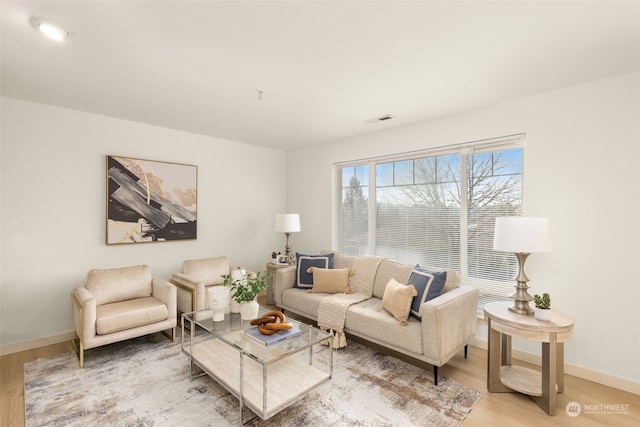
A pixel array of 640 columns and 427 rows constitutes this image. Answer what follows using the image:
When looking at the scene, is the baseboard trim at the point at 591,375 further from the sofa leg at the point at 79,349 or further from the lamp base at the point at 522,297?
the sofa leg at the point at 79,349

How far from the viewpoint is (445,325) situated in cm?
247

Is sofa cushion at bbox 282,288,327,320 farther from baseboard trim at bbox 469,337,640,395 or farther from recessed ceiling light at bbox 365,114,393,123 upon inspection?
recessed ceiling light at bbox 365,114,393,123

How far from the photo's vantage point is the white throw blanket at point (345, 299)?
123 inches

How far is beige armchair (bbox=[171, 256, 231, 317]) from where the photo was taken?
11.2 feet

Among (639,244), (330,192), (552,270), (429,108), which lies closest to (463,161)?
(429,108)

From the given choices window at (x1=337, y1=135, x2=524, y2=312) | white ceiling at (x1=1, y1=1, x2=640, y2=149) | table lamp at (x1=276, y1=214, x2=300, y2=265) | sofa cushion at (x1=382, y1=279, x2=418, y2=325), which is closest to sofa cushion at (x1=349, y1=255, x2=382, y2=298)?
window at (x1=337, y1=135, x2=524, y2=312)

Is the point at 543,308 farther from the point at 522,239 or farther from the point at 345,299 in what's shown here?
the point at 345,299

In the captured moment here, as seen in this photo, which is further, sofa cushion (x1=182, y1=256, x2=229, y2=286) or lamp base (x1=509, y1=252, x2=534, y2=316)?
sofa cushion (x1=182, y1=256, x2=229, y2=286)

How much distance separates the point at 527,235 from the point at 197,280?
11.2 ft

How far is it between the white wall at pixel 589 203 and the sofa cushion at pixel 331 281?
1821mm

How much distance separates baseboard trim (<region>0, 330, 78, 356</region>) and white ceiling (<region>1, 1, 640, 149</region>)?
96.0 inches

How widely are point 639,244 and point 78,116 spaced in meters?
5.39

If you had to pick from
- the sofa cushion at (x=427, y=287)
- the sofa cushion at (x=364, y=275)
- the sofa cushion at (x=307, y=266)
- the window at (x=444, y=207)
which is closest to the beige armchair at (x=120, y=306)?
the sofa cushion at (x=307, y=266)

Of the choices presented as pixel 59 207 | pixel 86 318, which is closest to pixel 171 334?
pixel 86 318
